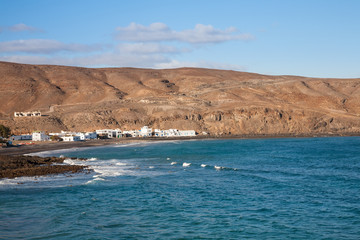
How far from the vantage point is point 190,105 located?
451 ft

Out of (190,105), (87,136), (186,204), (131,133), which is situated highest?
(190,105)

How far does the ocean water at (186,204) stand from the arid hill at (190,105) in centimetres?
7728

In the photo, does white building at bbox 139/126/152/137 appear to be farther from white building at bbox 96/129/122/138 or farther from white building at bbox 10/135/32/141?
white building at bbox 10/135/32/141

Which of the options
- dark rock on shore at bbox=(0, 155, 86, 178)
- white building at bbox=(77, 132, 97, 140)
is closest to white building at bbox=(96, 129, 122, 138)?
white building at bbox=(77, 132, 97, 140)

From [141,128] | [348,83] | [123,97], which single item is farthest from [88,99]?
[348,83]

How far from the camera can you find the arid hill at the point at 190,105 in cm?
12075

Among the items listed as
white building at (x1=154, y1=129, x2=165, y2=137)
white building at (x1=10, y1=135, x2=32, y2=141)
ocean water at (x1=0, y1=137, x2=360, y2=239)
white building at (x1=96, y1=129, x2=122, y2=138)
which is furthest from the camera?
white building at (x1=154, y1=129, x2=165, y2=137)

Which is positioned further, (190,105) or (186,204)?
(190,105)

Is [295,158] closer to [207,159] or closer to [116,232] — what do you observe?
[207,159]

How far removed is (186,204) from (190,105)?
362 feet

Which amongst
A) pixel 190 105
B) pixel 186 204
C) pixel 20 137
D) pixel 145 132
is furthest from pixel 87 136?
pixel 186 204

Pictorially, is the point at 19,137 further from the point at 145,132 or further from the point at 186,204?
the point at 186,204

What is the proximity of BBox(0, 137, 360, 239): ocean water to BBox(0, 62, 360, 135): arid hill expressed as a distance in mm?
77283

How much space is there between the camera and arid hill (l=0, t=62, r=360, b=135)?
12075cm
